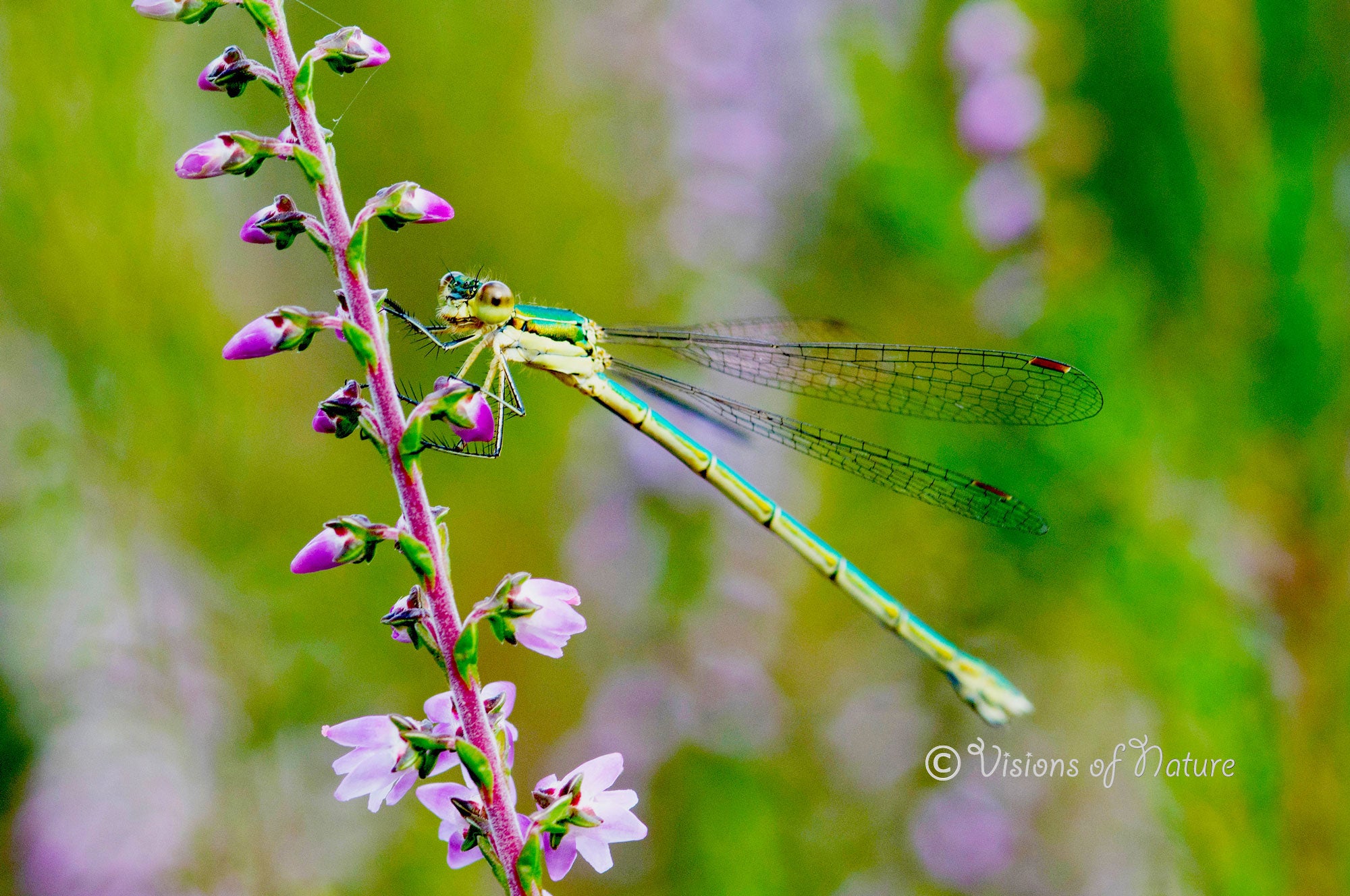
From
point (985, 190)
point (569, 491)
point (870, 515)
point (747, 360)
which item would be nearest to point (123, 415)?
point (569, 491)

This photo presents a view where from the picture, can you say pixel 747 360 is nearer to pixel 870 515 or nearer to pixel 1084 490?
pixel 870 515

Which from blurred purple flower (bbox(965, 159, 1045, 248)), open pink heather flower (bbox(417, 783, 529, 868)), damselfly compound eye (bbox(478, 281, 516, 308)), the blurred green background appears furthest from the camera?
blurred purple flower (bbox(965, 159, 1045, 248))

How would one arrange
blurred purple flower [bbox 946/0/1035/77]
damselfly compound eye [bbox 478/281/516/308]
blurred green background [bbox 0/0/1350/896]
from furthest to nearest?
blurred purple flower [bbox 946/0/1035/77] → blurred green background [bbox 0/0/1350/896] → damselfly compound eye [bbox 478/281/516/308]

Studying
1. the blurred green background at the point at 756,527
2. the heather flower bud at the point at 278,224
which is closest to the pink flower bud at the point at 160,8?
the heather flower bud at the point at 278,224

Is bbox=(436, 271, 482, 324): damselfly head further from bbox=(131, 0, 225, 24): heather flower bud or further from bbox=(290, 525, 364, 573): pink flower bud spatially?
bbox=(290, 525, 364, 573): pink flower bud

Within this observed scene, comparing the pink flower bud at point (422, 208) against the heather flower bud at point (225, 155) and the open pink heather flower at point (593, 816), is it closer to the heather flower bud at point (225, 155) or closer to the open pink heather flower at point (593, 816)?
the heather flower bud at point (225, 155)

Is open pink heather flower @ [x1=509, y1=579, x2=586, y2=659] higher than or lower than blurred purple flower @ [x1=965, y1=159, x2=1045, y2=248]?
lower

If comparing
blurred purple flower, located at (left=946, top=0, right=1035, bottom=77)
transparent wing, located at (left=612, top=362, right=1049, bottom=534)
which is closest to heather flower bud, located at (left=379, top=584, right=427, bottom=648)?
transparent wing, located at (left=612, top=362, right=1049, bottom=534)
